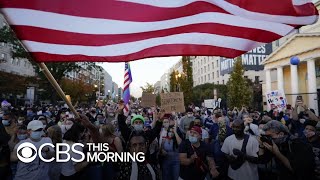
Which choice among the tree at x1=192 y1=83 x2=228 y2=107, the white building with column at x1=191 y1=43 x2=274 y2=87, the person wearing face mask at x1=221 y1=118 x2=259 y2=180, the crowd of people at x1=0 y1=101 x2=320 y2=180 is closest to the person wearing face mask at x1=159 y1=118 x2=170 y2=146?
the crowd of people at x1=0 y1=101 x2=320 y2=180

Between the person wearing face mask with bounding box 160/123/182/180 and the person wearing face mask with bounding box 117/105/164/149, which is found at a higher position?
the person wearing face mask with bounding box 117/105/164/149

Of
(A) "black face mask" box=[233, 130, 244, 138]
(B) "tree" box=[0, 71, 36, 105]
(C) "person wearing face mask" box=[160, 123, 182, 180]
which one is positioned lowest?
(C) "person wearing face mask" box=[160, 123, 182, 180]

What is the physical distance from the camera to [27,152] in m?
5.23

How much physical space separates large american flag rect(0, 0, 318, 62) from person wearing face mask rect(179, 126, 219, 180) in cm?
225

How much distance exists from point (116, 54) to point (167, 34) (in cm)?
63

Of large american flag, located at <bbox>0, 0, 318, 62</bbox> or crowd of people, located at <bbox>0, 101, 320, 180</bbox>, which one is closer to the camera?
large american flag, located at <bbox>0, 0, 318, 62</bbox>

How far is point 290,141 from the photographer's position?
4426 mm

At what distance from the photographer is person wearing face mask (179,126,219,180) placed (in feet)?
17.2

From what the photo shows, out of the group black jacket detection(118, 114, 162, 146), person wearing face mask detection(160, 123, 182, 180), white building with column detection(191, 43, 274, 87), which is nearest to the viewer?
black jacket detection(118, 114, 162, 146)

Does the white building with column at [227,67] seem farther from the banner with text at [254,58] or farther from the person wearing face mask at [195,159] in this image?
the person wearing face mask at [195,159]

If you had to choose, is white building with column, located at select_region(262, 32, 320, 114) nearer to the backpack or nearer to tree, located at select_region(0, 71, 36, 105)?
the backpack

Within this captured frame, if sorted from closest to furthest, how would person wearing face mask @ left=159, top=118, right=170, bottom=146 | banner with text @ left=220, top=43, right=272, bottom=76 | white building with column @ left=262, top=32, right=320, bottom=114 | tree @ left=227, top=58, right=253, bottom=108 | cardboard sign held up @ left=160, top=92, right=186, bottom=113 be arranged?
cardboard sign held up @ left=160, top=92, right=186, bottom=113 → person wearing face mask @ left=159, top=118, right=170, bottom=146 → white building with column @ left=262, top=32, right=320, bottom=114 → tree @ left=227, top=58, right=253, bottom=108 → banner with text @ left=220, top=43, right=272, bottom=76

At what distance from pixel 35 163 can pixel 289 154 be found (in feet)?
13.3

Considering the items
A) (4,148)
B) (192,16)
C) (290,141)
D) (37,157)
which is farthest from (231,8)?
(4,148)
